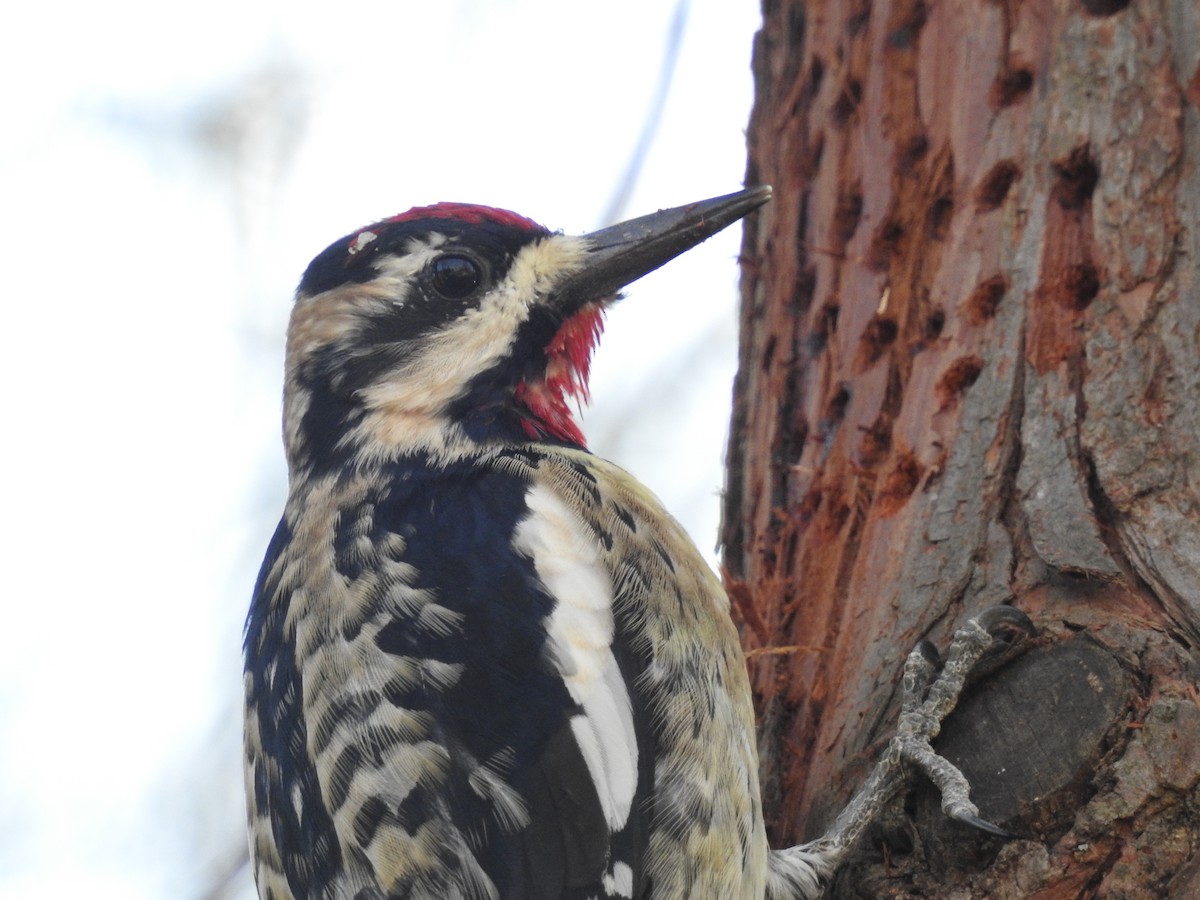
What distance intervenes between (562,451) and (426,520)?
14.3 inches

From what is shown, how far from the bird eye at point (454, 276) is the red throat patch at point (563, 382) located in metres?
0.22

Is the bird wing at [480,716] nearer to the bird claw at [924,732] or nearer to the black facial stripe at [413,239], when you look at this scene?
the bird claw at [924,732]

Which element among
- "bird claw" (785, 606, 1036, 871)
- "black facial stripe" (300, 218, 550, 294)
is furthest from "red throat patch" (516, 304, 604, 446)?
"bird claw" (785, 606, 1036, 871)

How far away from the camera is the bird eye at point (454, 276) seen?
2832mm

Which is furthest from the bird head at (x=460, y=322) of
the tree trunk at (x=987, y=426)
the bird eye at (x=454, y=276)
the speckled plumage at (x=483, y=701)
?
the tree trunk at (x=987, y=426)

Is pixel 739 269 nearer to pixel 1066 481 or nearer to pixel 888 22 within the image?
pixel 888 22

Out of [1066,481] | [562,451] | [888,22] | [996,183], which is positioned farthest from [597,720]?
[888,22]

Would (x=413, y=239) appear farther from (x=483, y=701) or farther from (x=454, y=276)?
(x=483, y=701)

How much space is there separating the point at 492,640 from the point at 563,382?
2.79 ft

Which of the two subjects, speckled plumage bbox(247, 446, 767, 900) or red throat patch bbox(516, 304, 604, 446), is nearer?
speckled plumage bbox(247, 446, 767, 900)

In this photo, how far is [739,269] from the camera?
3277 millimetres

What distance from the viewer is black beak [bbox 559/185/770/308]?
9.20ft

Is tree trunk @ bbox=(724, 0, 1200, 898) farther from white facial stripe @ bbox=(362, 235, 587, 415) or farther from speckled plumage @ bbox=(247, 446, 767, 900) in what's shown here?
white facial stripe @ bbox=(362, 235, 587, 415)

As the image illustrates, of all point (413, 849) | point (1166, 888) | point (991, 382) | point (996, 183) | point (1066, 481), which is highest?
point (996, 183)
